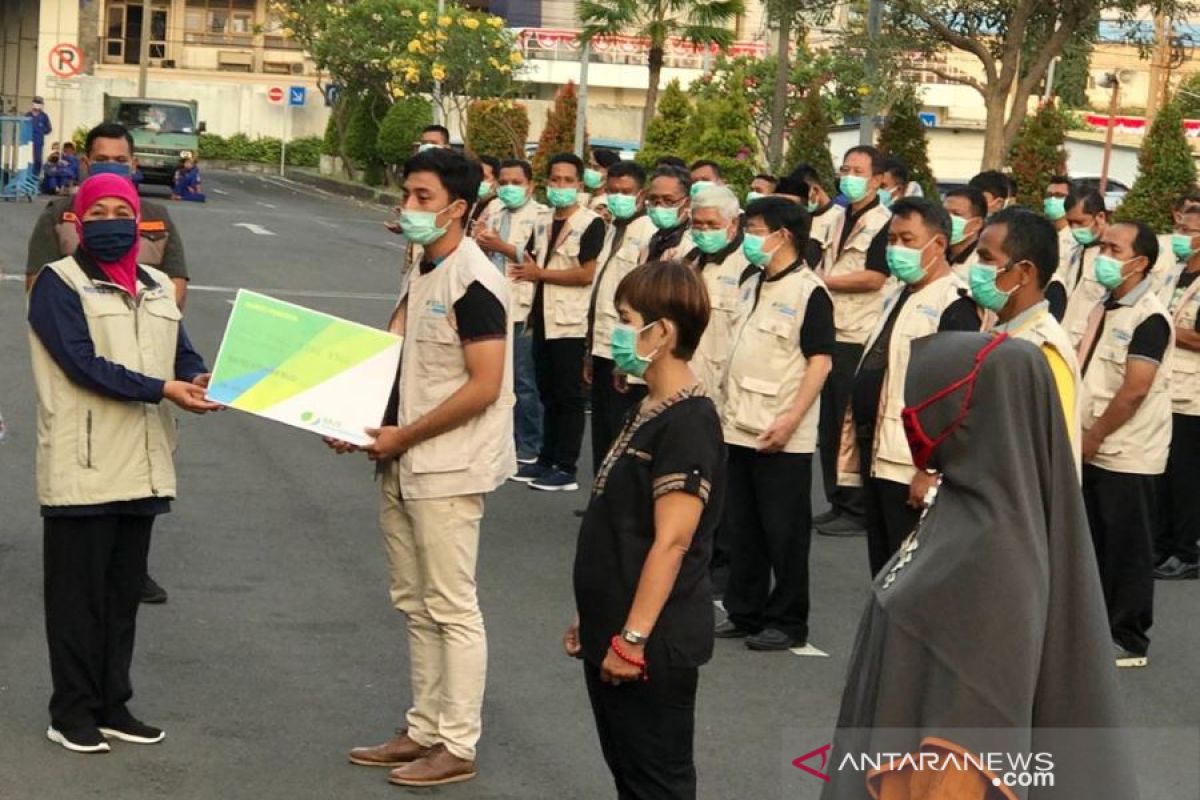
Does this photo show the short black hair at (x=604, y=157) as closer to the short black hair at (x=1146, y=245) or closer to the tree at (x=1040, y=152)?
the short black hair at (x=1146, y=245)

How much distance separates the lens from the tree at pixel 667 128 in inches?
1341

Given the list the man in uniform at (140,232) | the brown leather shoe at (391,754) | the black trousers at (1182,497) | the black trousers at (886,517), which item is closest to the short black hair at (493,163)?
the black trousers at (1182,497)

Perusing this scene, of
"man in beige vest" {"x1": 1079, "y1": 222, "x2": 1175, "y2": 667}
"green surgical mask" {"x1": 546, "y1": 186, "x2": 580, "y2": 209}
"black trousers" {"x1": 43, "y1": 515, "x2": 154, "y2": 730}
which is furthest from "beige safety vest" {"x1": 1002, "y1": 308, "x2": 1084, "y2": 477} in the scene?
"green surgical mask" {"x1": 546, "y1": 186, "x2": 580, "y2": 209}

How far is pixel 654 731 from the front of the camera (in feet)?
16.7

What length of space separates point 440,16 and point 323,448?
37.7m

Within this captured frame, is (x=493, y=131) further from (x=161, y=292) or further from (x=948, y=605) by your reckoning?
(x=948, y=605)

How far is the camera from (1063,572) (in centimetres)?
363

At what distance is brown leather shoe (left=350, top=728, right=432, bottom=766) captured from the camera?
6766 millimetres

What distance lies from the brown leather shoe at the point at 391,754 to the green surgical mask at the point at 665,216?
5.08 m

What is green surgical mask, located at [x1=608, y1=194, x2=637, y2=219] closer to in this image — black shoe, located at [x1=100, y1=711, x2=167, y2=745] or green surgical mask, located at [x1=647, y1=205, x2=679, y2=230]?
green surgical mask, located at [x1=647, y1=205, x2=679, y2=230]

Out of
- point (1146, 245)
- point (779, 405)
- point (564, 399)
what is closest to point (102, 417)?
point (779, 405)

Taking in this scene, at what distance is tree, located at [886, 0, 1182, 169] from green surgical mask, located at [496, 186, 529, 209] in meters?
9.18

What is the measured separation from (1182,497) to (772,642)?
3321mm

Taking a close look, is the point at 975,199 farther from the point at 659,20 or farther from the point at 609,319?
the point at 659,20
